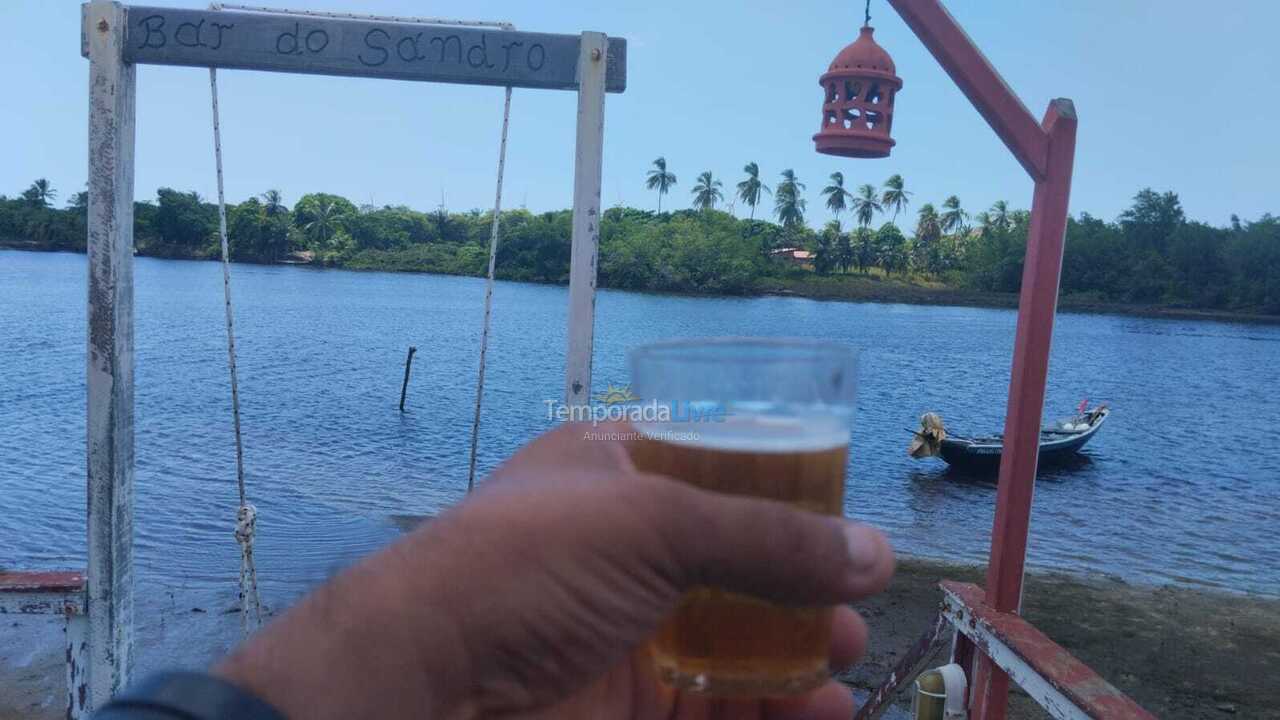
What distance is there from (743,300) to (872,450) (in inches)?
2683

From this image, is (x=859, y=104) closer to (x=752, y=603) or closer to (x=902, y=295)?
(x=752, y=603)

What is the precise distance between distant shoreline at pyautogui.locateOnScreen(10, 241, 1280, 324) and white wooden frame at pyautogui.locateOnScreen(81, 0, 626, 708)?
95.4 meters

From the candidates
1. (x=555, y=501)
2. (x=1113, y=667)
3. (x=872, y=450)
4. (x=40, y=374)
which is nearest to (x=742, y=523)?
(x=555, y=501)

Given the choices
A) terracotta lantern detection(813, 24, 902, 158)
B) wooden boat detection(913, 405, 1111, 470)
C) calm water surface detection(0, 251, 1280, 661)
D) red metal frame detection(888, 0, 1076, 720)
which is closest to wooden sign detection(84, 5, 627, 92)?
terracotta lantern detection(813, 24, 902, 158)

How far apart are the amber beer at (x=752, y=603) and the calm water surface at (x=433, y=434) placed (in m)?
0.45

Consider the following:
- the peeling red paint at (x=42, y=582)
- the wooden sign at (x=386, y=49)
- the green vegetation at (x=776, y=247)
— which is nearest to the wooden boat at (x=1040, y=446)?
the wooden sign at (x=386, y=49)

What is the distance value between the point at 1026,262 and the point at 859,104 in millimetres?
1052

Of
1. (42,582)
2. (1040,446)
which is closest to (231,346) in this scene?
(42,582)

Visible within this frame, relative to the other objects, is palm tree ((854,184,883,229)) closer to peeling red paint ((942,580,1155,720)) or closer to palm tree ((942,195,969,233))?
palm tree ((942,195,969,233))

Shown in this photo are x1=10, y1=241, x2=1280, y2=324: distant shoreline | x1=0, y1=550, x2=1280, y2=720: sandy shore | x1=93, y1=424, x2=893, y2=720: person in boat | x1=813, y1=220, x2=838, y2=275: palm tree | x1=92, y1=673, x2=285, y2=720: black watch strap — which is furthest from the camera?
x1=813, y1=220, x2=838, y2=275: palm tree

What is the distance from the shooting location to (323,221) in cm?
7619

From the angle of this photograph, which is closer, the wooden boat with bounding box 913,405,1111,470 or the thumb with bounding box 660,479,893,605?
the thumb with bounding box 660,479,893,605

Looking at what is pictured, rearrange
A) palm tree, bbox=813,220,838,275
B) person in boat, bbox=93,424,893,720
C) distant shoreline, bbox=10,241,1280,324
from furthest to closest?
palm tree, bbox=813,220,838,275 → distant shoreline, bbox=10,241,1280,324 → person in boat, bbox=93,424,893,720

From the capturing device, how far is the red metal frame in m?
3.88
